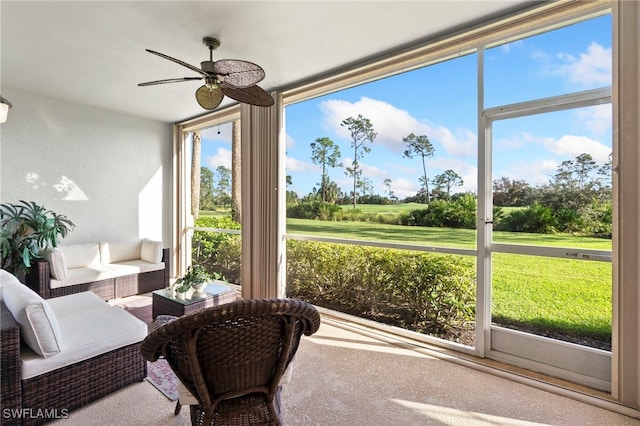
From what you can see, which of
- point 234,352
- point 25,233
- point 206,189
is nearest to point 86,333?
point 234,352

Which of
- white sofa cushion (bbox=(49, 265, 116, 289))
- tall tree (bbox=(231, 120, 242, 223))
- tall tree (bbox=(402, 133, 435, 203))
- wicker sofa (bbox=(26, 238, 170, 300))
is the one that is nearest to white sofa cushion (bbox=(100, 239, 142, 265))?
wicker sofa (bbox=(26, 238, 170, 300))

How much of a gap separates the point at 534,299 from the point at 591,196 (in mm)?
908

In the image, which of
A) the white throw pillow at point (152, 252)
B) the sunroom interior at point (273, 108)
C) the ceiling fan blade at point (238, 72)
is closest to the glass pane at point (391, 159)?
the sunroom interior at point (273, 108)

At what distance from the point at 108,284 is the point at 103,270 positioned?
20 centimetres

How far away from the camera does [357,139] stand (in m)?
3.60

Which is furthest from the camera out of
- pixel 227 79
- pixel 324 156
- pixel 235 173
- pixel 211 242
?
pixel 211 242

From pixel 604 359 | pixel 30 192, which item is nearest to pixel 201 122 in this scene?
pixel 30 192

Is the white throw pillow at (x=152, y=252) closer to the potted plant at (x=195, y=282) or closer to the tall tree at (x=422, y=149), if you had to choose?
the potted plant at (x=195, y=282)

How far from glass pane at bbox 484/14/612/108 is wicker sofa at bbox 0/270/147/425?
3453mm

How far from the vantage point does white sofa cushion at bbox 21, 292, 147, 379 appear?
69.2 inches

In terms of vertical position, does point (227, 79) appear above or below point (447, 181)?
above

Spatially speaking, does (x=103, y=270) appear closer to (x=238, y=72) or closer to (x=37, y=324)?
(x=37, y=324)

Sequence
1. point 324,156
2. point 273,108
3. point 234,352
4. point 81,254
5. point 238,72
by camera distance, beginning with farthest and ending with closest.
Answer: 1. point 81,254
2. point 324,156
3. point 273,108
4. point 238,72
5. point 234,352

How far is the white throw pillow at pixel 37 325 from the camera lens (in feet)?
5.65
